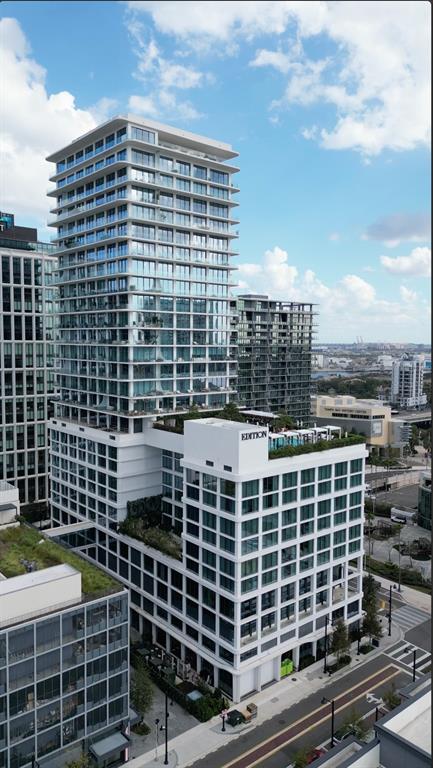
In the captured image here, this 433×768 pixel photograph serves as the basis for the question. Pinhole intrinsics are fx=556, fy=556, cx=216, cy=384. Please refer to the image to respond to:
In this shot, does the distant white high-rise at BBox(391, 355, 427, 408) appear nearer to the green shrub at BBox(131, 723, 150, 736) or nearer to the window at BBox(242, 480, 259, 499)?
the window at BBox(242, 480, 259, 499)

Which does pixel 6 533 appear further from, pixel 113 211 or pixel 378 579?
pixel 378 579

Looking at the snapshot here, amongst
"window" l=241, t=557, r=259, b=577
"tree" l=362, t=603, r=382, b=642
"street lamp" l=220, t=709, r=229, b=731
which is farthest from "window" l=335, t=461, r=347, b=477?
"street lamp" l=220, t=709, r=229, b=731

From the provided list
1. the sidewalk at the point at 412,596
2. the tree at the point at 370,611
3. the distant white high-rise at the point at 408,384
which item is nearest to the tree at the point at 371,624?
the tree at the point at 370,611

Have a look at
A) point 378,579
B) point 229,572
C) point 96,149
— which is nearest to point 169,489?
point 229,572

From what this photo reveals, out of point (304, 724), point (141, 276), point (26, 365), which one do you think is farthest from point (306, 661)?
point (26, 365)

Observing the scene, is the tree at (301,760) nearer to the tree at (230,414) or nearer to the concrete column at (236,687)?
the concrete column at (236,687)

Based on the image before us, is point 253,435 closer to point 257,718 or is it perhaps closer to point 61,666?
point 61,666
